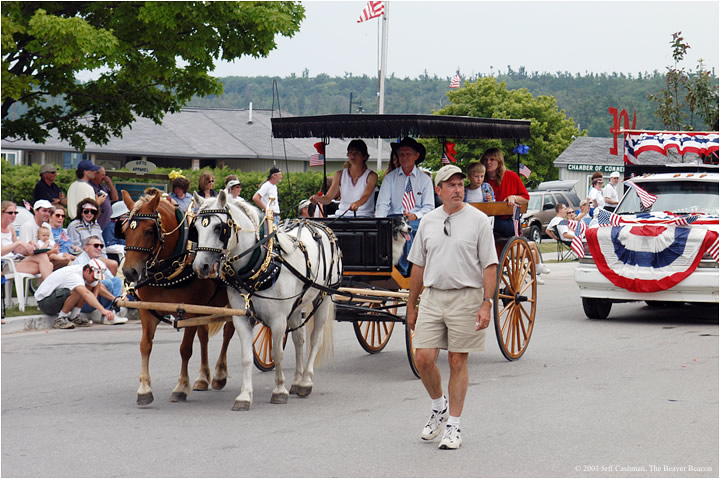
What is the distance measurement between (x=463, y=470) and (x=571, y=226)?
18.3m

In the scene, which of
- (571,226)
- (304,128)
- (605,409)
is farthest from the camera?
(571,226)

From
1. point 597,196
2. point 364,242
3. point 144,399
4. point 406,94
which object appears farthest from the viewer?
point 406,94

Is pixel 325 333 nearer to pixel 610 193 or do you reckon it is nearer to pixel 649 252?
pixel 649 252

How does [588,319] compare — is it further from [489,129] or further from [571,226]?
[571,226]

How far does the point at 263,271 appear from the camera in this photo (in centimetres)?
840

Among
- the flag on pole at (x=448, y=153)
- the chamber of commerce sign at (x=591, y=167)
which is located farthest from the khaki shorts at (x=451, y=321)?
the chamber of commerce sign at (x=591, y=167)

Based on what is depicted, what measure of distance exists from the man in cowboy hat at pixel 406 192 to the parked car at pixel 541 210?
27.6m

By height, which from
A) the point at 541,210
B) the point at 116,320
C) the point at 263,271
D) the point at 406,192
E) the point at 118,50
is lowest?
the point at 116,320

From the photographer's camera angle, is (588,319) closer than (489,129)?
No

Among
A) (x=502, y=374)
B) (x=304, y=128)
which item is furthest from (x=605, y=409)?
(x=304, y=128)

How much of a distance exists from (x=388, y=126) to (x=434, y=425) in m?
3.93

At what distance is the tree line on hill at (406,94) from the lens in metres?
112

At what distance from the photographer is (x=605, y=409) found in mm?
8352

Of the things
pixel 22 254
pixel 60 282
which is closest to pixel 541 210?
pixel 22 254
